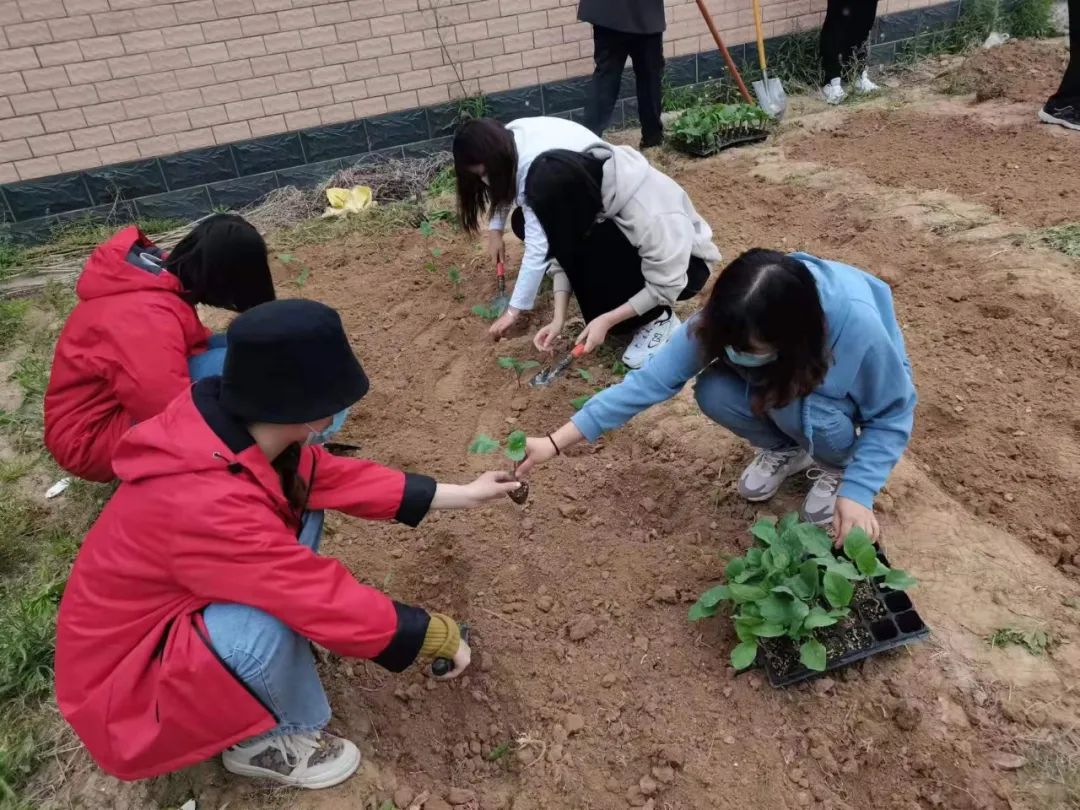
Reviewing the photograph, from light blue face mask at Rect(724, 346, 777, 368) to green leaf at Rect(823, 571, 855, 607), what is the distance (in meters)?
0.53

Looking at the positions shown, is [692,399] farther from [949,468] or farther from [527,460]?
[527,460]

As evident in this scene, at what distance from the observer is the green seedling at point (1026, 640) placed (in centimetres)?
203

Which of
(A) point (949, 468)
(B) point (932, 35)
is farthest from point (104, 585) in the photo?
(B) point (932, 35)

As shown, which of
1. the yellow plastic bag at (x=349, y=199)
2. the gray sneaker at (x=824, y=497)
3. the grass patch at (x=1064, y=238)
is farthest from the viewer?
the yellow plastic bag at (x=349, y=199)

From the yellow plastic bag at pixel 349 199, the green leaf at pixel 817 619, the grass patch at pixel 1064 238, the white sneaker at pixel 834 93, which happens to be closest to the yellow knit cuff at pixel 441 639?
the green leaf at pixel 817 619

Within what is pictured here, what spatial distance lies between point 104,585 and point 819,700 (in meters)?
1.67

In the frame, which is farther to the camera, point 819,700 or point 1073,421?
point 1073,421

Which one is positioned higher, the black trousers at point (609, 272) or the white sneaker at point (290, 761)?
the black trousers at point (609, 272)

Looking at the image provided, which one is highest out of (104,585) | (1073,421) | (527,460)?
(104,585)

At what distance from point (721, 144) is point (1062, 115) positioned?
216 cm

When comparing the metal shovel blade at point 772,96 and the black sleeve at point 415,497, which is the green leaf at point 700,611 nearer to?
the black sleeve at point 415,497

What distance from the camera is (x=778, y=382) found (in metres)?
Answer: 1.94

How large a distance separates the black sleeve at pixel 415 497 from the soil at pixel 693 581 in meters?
0.46

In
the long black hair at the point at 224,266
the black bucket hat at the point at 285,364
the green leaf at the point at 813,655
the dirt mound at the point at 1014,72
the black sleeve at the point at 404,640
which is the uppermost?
the black bucket hat at the point at 285,364
